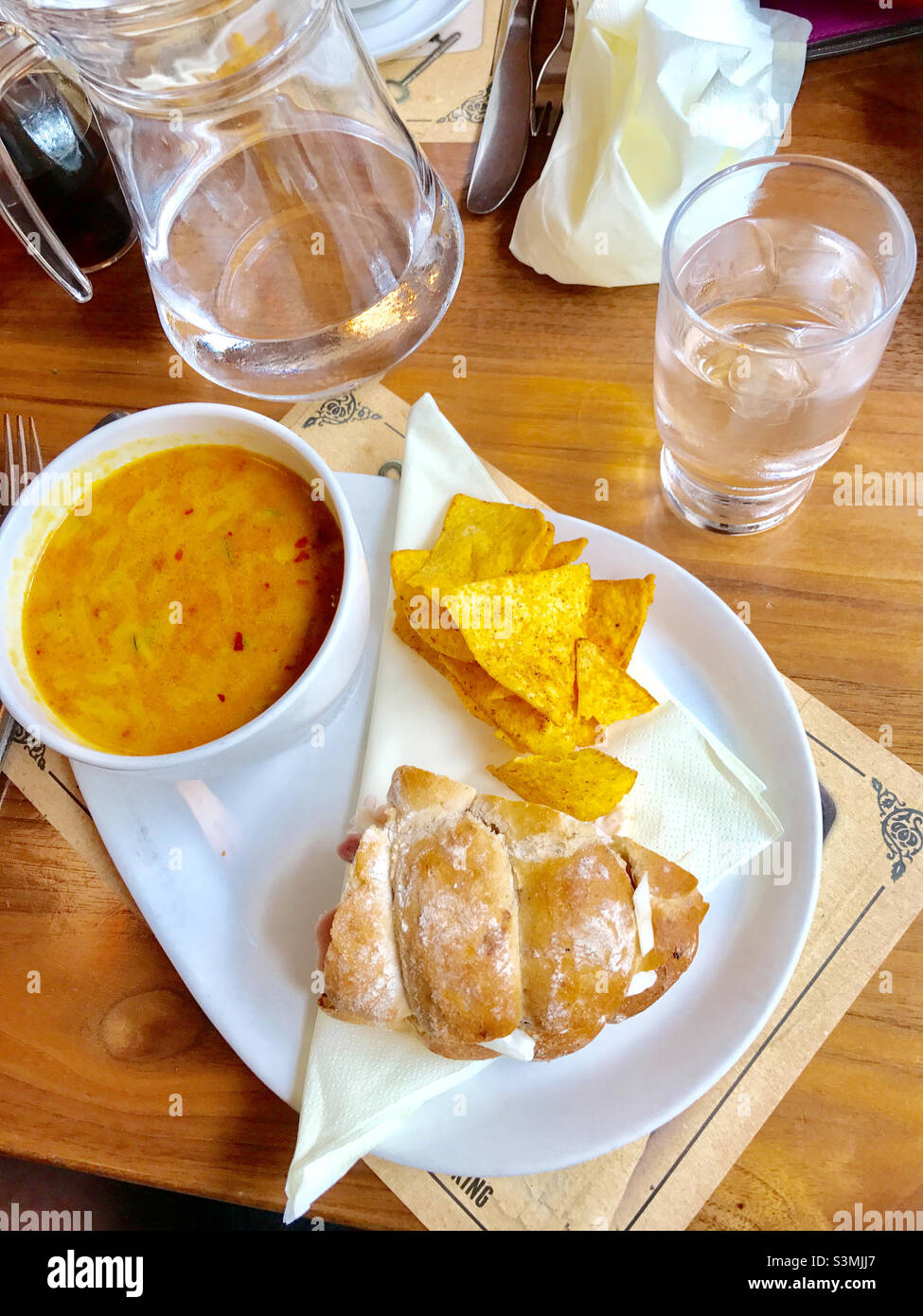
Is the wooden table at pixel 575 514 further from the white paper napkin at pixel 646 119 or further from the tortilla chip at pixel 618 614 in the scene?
the tortilla chip at pixel 618 614

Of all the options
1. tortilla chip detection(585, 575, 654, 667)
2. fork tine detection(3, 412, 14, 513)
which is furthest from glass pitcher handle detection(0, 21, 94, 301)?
tortilla chip detection(585, 575, 654, 667)

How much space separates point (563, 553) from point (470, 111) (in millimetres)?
718

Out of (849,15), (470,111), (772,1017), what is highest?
(849,15)

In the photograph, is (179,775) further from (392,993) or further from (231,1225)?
(231,1225)

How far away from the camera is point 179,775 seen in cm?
83

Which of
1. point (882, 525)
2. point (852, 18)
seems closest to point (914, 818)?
point (882, 525)

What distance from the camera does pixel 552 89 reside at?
123 cm

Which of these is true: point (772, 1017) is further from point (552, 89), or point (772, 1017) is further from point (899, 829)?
point (552, 89)

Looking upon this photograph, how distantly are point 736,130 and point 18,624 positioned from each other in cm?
94

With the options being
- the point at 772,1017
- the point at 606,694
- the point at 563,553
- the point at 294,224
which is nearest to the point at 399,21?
the point at 294,224

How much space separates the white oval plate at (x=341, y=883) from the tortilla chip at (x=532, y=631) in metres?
0.10

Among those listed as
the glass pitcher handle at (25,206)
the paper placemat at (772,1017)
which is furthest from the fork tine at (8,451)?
the paper placemat at (772,1017)

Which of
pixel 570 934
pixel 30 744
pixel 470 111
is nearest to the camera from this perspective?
pixel 570 934

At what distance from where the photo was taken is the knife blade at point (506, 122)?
3.96 feet
